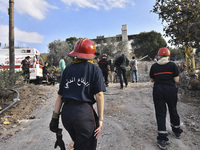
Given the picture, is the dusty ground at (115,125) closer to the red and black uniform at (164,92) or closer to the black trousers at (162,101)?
the black trousers at (162,101)

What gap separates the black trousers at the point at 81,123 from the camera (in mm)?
1752

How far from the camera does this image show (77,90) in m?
1.85

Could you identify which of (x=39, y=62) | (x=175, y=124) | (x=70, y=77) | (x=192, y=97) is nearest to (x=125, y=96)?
(x=192, y=97)

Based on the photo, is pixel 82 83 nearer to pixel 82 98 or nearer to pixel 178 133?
pixel 82 98

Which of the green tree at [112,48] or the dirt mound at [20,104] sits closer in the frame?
the dirt mound at [20,104]

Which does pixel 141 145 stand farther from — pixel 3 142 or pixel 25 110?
pixel 25 110

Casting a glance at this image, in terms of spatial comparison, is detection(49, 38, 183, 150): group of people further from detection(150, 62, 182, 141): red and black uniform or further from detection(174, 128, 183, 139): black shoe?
detection(174, 128, 183, 139): black shoe

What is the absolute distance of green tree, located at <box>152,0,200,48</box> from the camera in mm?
6566

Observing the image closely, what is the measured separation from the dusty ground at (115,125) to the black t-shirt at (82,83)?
1.89 m

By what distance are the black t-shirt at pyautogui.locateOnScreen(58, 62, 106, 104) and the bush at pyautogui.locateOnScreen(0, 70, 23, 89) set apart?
5.90 meters

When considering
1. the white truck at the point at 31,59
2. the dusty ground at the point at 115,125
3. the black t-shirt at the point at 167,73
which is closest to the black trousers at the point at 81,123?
the dusty ground at the point at 115,125

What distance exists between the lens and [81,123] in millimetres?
1748

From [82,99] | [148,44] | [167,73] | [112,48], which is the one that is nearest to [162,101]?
[167,73]

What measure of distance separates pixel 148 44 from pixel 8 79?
3561cm
